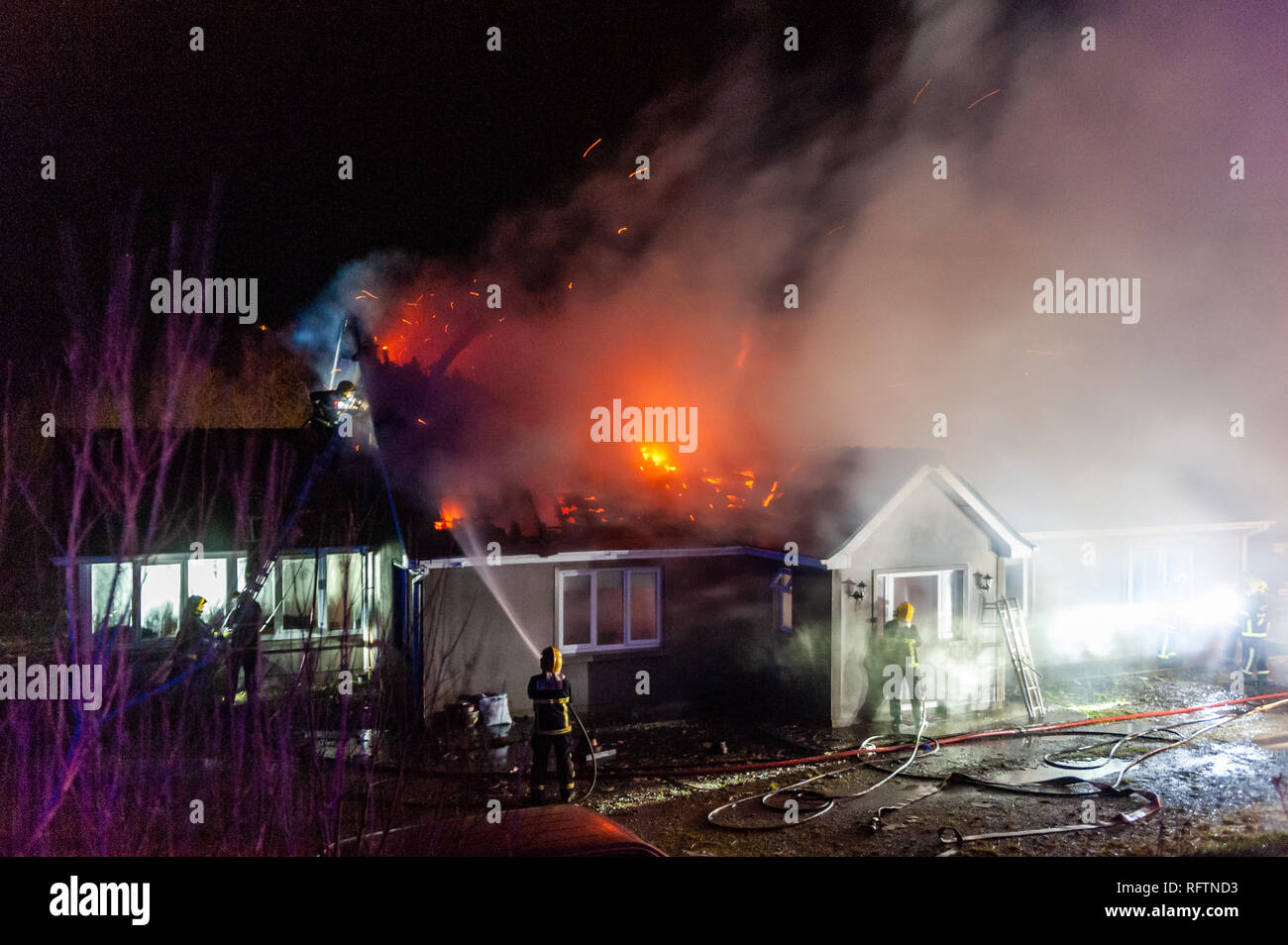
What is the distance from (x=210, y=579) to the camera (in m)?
13.9

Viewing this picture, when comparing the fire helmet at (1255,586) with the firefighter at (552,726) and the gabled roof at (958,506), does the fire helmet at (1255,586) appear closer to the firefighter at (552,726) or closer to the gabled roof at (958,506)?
the gabled roof at (958,506)

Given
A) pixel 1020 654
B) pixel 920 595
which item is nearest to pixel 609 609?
pixel 920 595

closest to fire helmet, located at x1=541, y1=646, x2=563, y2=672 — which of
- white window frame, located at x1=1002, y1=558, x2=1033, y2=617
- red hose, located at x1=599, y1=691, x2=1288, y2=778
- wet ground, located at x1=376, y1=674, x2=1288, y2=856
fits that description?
wet ground, located at x1=376, y1=674, x2=1288, y2=856

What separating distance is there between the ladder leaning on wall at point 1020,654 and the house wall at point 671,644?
3.25 m

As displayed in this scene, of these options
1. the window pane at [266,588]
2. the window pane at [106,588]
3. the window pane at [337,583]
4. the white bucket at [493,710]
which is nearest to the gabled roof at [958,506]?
the white bucket at [493,710]

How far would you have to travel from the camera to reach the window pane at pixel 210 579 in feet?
45.1

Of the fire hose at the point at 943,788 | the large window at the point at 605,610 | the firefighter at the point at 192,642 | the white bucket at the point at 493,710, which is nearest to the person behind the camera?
the fire hose at the point at 943,788

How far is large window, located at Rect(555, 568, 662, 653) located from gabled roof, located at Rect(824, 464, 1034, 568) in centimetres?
335

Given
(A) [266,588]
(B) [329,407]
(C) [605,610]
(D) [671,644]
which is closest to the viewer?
(D) [671,644]

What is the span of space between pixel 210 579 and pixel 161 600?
83cm

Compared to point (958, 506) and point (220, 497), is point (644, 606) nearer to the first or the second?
point (958, 506)

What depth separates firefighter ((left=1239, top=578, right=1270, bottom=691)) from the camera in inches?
548

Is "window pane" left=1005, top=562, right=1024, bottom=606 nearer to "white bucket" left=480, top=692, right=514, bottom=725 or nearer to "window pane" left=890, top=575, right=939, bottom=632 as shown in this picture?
"window pane" left=890, top=575, right=939, bottom=632
